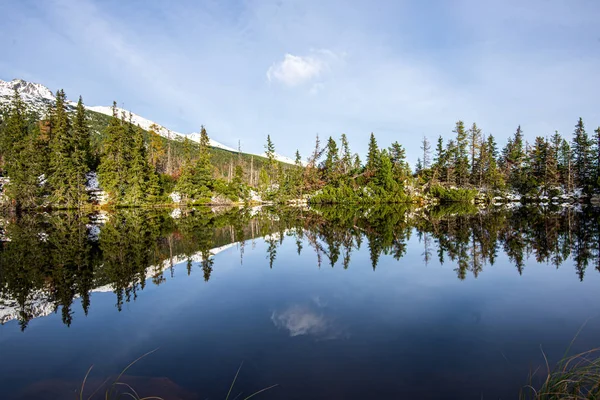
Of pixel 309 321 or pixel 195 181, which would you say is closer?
pixel 309 321

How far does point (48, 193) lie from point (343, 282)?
4612 centimetres

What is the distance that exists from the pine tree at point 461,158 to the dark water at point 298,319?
47995mm

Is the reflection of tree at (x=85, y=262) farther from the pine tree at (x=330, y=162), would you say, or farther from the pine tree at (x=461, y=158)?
the pine tree at (x=461, y=158)

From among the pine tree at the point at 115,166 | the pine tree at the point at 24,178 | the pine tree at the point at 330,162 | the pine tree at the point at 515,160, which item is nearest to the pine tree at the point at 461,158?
the pine tree at the point at 515,160

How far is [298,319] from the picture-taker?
6152 mm

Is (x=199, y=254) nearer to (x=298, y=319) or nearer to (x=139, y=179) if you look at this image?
(x=298, y=319)

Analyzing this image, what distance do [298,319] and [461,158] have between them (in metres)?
59.1

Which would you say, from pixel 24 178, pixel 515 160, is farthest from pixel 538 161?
pixel 24 178

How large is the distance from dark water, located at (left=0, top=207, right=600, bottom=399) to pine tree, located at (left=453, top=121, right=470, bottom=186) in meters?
48.0

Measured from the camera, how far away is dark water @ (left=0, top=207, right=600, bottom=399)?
13.6 ft

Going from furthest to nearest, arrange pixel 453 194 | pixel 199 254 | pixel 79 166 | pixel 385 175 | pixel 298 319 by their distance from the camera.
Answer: pixel 453 194
pixel 385 175
pixel 79 166
pixel 199 254
pixel 298 319

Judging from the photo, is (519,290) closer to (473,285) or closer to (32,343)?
(473,285)

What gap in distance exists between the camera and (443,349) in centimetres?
483

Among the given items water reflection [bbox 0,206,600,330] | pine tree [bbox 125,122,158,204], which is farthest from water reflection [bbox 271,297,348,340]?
pine tree [bbox 125,122,158,204]
